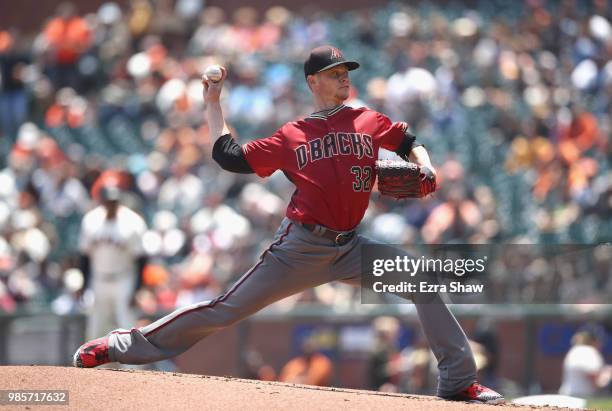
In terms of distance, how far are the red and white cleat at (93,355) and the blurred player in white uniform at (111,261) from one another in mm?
3594

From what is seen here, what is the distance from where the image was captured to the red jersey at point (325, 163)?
215 inches

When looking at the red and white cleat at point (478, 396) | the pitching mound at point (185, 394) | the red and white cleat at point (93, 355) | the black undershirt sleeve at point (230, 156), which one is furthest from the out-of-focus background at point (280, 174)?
the black undershirt sleeve at point (230, 156)

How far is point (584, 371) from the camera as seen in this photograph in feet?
31.7

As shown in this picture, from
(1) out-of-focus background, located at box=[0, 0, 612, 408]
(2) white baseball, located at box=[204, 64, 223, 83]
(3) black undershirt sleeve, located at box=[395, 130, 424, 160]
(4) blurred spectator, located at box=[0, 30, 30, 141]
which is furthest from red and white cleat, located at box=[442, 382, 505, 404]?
(4) blurred spectator, located at box=[0, 30, 30, 141]

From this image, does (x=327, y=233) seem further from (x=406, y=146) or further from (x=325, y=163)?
(x=406, y=146)

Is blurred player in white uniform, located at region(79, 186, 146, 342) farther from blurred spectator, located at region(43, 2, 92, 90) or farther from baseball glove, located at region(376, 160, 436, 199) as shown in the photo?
blurred spectator, located at region(43, 2, 92, 90)

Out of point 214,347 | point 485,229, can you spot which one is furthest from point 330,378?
point 485,229

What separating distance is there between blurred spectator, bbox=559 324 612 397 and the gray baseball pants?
14.1 feet

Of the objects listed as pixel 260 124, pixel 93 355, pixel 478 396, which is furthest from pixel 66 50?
pixel 478 396

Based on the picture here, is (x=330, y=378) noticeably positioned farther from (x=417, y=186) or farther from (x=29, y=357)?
(x=417, y=186)

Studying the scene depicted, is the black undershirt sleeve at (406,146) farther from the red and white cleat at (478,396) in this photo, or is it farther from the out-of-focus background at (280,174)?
the out-of-focus background at (280,174)

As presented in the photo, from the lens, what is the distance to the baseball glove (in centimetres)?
550

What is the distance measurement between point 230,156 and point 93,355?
1268mm

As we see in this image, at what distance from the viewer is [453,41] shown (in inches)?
570
